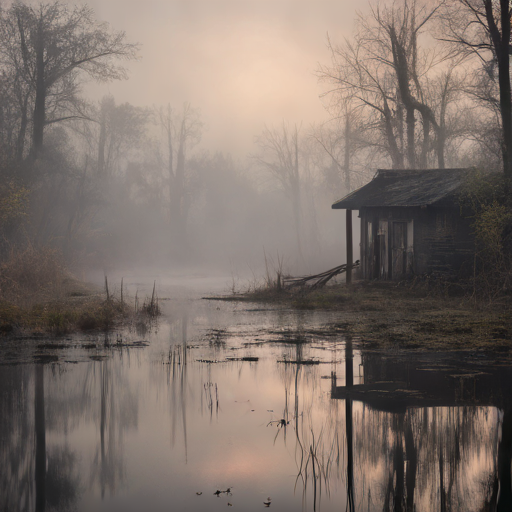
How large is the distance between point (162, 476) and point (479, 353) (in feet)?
21.1

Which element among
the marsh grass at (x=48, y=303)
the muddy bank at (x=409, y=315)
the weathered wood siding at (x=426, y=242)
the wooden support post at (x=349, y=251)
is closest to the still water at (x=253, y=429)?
the muddy bank at (x=409, y=315)

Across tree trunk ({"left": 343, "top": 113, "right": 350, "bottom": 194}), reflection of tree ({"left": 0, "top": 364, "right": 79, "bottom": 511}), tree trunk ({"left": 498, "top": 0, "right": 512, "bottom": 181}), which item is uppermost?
tree trunk ({"left": 343, "top": 113, "right": 350, "bottom": 194})

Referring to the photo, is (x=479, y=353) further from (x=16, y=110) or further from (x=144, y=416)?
(x=16, y=110)

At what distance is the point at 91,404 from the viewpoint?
6957 mm

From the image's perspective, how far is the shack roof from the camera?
21062 millimetres

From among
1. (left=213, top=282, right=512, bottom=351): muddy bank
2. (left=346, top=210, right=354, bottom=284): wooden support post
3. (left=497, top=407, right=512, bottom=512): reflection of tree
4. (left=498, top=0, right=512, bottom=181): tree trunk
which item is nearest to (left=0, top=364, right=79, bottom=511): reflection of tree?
(left=497, top=407, right=512, bottom=512): reflection of tree

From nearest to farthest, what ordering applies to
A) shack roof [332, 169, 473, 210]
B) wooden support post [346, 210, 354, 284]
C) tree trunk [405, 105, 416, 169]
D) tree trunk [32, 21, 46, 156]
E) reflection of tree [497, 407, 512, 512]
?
reflection of tree [497, 407, 512, 512], shack roof [332, 169, 473, 210], wooden support post [346, 210, 354, 284], tree trunk [32, 21, 46, 156], tree trunk [405, 105, 416, 169]

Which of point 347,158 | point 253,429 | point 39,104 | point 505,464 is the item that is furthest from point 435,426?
point 347,158

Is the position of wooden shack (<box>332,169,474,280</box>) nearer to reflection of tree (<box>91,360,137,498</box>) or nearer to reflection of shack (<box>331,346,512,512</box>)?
reflection of shack (<box>331,346,512,512</box>)

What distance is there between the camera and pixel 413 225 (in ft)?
70.3

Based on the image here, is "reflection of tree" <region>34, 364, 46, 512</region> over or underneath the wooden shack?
underneath

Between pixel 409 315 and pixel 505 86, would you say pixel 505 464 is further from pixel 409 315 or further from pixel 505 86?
→ pixel 505 86

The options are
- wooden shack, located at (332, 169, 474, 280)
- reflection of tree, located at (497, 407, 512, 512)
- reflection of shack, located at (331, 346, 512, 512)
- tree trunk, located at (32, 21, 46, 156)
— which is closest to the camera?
reflection of tree, located at (497, 407, 512, 512)

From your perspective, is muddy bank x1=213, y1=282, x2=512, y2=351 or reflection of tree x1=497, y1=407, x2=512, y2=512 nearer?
reflection of tree x1=497, y1=407, x2=512, y2=512
